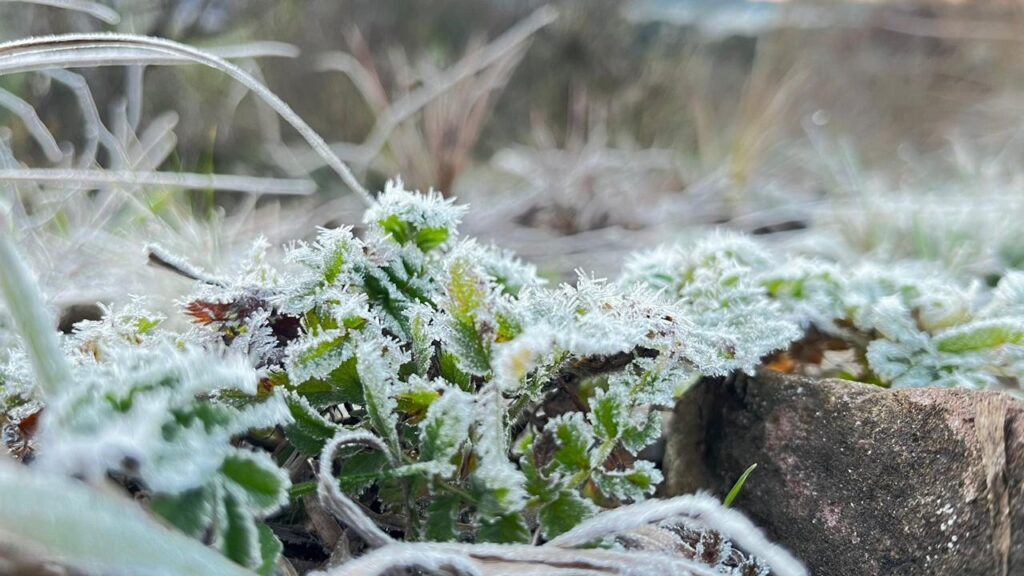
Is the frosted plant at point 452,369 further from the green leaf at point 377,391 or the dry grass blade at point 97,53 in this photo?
the dry grass blade at point 97,53

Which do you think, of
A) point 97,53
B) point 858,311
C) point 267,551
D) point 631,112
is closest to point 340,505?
point 267,551

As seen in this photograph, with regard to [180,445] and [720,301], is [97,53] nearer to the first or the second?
[180,445]

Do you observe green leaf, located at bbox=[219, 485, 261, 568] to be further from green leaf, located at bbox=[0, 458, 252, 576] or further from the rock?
the rock

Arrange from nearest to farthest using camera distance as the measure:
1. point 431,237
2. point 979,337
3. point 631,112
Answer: point 431,237 < point 979,337 < point 631,112

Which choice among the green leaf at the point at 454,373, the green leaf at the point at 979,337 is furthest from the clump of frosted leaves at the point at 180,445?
the green leaf at the point at 979,337

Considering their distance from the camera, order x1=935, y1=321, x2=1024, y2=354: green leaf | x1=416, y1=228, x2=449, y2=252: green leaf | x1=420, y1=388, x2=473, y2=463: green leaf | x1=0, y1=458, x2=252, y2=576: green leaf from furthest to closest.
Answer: x1=935, y1=321, x2=1024, y2=354: green leaf, x1=416, y1=228, x2=449, y2=252: green leaf, x1=420, y1=388, x2=473, y2=463: green leaf, x1=0, y1=458, x2=252, y2=576: green leaf

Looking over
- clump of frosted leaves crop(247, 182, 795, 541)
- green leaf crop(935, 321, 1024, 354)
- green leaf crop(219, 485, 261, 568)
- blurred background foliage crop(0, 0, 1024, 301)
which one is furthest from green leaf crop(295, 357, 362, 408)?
blurred background foliage crop(0, 0, 1024, 301)

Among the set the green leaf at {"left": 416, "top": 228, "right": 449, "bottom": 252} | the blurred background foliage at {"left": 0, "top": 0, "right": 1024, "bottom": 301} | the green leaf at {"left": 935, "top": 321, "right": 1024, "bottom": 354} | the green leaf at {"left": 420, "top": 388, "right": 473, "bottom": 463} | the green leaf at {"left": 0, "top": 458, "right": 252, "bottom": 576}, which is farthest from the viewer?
the blurred background foliage at {"left": 0, "top": 0, "right": 1024, "bottom": 301}
